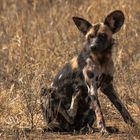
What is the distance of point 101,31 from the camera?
5609 mm

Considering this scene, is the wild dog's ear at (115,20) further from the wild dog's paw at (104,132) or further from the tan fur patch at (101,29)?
the wild dog's paw at (104,132)

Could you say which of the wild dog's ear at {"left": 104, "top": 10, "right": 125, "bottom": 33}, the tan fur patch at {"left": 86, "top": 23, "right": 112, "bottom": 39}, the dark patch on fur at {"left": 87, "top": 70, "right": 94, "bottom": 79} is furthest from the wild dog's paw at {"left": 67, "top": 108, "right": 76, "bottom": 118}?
the wild dog's ear at {"left": 104, "top": 10, "right": 125, "bottom": 33}

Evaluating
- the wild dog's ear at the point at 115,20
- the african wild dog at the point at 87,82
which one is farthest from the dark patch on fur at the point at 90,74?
the wild dog's ear at the point at 115,20

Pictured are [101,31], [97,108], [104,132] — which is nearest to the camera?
[104,132]

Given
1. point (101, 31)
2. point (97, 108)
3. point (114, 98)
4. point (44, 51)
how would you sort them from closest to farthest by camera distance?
point (97, 108) → point (101, 31) → point (114, 98) → point (44, 51)

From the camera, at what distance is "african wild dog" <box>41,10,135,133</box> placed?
219 inches

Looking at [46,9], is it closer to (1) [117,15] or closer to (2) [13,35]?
(2) [13,35]

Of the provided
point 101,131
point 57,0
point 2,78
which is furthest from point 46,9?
point 101,131

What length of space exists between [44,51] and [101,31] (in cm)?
237

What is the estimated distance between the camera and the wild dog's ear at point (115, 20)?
18.8 ft

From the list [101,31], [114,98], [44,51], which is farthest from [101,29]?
[44,51]

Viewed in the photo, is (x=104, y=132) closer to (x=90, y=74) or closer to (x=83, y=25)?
(x=90, y=74)

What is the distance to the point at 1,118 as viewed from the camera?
Answer: 19.6 feet

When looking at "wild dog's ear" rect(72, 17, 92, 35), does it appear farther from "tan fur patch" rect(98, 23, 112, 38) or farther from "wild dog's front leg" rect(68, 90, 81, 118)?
"wild dog's front leg" rect(68, 90, 81, 118)
